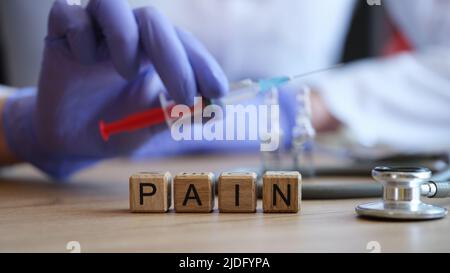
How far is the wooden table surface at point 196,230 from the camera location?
0.35m

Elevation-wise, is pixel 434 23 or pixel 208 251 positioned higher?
pixel 434 23

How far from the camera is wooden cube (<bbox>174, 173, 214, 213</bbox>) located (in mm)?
453

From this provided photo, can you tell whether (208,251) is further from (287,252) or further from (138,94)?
(138,94)

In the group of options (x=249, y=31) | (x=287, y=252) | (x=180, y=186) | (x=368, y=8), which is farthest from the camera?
(x=368, y=8)

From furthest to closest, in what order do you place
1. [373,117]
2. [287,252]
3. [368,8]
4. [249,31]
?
1. [368,8]
2. [249,31]
3. [373,117]
4. [287,252]

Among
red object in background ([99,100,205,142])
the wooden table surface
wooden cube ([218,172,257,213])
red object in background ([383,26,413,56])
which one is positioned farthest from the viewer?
red object in background ([383,26,413,56])

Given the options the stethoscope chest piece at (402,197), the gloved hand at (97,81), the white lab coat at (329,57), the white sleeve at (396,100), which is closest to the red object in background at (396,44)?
the white lab coat at (329,57)

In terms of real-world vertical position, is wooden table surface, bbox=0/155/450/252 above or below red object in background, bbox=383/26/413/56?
below

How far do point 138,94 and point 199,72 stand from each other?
0.12 meters

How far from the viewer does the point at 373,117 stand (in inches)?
44.8

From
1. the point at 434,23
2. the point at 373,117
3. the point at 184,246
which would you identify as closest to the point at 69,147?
the point at 184,246

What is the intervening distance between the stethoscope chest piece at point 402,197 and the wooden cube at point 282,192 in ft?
0.15

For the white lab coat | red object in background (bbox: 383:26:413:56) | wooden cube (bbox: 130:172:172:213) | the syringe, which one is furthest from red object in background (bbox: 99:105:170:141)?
red object in background (bbox: 383:26:413:56)

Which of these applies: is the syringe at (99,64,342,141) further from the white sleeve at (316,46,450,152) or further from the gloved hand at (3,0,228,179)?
the white sleeve at (316,46,450,152)
